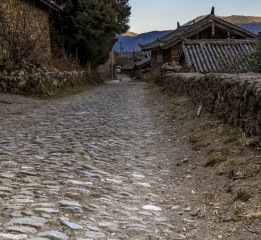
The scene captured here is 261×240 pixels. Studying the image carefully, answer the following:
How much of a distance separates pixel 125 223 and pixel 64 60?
1963 cm

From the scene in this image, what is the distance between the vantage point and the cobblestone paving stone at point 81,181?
9.23 ft

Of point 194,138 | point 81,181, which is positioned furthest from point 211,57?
point 81,181

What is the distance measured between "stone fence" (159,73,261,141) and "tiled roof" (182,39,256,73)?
19.8ft

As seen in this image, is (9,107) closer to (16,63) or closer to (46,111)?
(46,111)

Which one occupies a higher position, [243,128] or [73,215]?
[243,128]

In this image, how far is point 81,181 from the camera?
4074 mm

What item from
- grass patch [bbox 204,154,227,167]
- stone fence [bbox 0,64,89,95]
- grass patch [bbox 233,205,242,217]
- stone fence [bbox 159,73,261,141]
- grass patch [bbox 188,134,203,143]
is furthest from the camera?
stone fence [bbox 0,64,89,95]

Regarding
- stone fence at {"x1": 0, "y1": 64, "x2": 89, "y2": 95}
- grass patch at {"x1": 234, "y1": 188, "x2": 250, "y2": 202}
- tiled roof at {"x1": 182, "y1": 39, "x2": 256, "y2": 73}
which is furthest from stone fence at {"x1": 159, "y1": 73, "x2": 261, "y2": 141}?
stone fence at {"x1": 0, "y1": 64, "x2": 89, "y2": 95}

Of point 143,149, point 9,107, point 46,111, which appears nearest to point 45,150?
point 143,149

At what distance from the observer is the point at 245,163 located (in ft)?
13.5

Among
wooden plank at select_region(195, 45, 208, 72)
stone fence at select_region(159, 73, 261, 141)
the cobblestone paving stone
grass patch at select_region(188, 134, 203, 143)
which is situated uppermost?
wooden plank at select_region(195, 45, 208, 72)

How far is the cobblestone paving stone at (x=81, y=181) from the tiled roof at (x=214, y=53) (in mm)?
7445

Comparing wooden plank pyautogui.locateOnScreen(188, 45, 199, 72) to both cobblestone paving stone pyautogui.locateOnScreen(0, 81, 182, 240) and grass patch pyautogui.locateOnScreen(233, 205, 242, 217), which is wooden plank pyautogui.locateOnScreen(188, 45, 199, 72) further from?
grass patch pyautogui.locateOnScreen(233, 205, 242, 217)

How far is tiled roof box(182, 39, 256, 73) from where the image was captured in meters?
14.5
